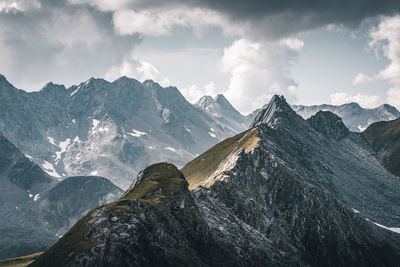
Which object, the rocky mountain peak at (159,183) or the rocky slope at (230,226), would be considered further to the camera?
the rocky mountain peak at (159,183)

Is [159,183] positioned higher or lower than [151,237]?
higher

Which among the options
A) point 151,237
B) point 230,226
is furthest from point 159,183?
point 230,226

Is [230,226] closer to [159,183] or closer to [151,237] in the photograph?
[159,183]

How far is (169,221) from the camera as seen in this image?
8694 centimetres

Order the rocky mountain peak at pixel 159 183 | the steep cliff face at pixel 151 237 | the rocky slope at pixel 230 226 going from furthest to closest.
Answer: the rocky mountain peak at pixel 159 183
the rocky slope at pixel 230 226
the steep cliff face at pixel 151 237

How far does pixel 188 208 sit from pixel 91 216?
26.1 meters

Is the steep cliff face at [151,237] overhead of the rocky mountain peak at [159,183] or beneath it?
beneath

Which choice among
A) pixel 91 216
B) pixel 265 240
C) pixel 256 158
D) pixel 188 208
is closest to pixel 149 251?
pixel 91 216

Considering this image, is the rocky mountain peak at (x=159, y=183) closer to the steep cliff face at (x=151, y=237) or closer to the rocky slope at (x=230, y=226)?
the steep cliff face at (x=151, y=237)

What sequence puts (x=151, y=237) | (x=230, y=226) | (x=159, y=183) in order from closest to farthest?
(x=151, y=237)
(x=159, y=183)
(x=230, y=226)

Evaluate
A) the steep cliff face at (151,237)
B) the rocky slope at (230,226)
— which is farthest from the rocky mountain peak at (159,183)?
the rocky slope at (230,226)

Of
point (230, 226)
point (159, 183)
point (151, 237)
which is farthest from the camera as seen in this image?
point (230, 226)

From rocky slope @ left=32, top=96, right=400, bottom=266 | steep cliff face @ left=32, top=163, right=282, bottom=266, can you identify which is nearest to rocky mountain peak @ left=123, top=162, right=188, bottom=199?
steep cliff face @ left=32, top=163, right=282, bottom=266

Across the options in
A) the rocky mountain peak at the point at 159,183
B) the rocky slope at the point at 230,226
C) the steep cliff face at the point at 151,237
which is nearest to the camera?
the steep cliff face at the point at 151,237
